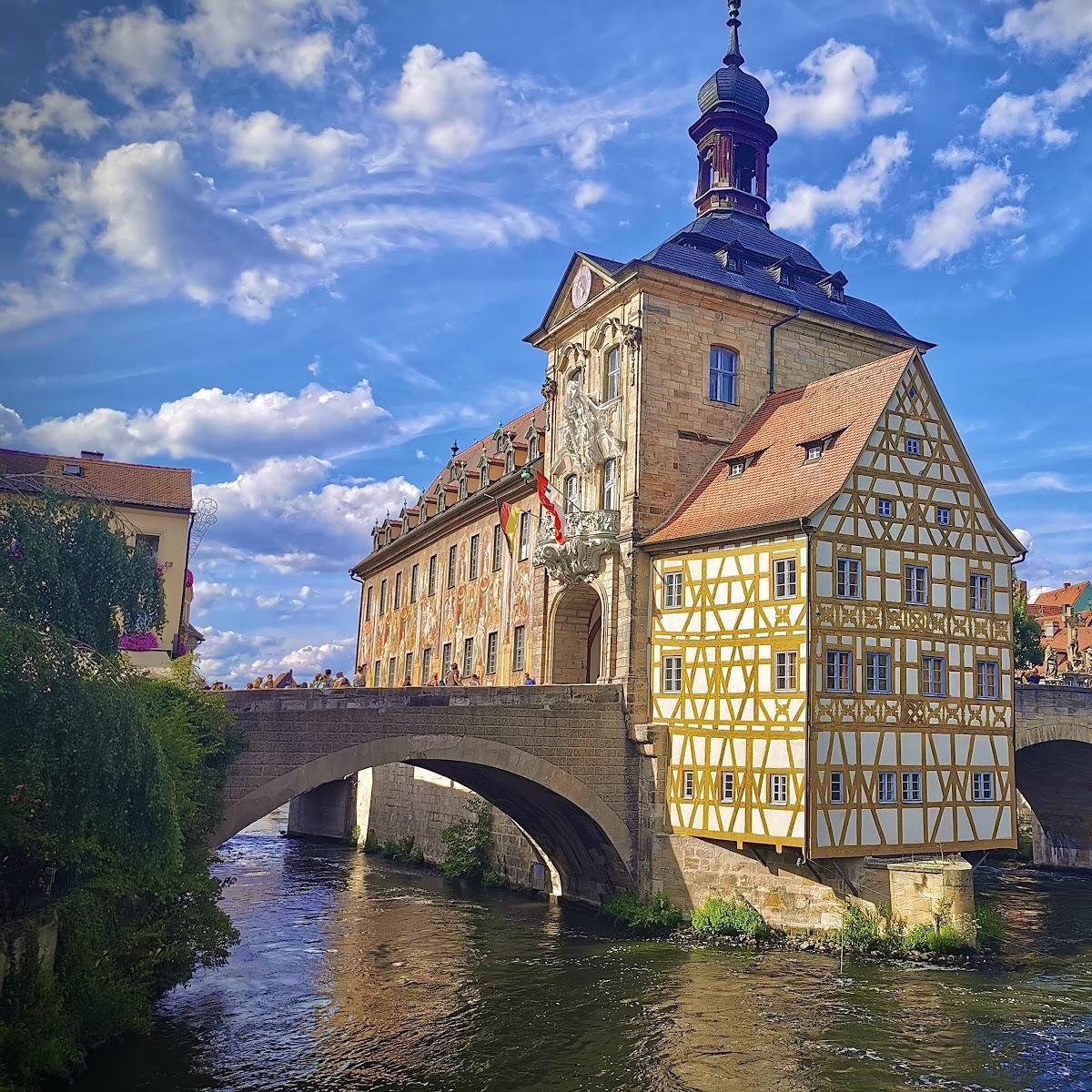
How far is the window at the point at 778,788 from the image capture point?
2205cm

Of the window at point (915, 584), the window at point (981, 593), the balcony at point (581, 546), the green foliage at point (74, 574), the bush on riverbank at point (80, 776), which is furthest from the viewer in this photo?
the balcony at point (581, 546)

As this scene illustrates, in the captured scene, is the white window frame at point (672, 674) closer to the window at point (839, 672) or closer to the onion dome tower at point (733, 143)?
the window at point (839, 672)

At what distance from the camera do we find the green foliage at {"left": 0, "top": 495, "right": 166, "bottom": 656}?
12.7 metres

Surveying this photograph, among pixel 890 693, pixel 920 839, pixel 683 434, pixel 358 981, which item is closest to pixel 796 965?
pixel 920 839

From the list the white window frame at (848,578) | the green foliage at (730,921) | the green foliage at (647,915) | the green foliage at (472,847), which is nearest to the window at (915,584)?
the white window frame at (848,578)

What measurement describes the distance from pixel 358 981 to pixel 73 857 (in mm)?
8371

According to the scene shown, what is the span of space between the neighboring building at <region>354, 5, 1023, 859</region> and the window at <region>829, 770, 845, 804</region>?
0.04 meters

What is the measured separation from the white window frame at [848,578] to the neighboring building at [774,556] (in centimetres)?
6

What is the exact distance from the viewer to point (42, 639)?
11758 mm

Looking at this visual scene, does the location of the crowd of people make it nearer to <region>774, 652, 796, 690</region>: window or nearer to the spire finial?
<region>774, 652, 796, 690</region>: window

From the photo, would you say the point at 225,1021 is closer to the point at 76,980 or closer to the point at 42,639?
the point at 76,980

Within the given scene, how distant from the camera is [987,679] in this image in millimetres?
24719

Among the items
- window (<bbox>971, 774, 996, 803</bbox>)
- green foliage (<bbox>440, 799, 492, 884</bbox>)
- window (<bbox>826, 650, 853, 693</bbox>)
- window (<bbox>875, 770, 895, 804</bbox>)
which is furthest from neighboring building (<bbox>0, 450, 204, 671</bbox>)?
window (<bbox>971, 774, 996, 803</bbox>)

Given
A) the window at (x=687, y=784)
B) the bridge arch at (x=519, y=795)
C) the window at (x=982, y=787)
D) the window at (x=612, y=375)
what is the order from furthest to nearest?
the window at (x=612, y=375) < the window at (x=687, y=784) < the window at (x=982, y=787) < the bridge arch at (x=519, y=795)
